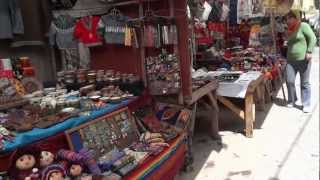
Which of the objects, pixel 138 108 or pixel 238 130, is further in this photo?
pixel 238 130

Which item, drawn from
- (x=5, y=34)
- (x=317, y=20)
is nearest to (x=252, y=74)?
(x=5, y=34)

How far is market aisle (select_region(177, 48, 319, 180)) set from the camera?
405cm

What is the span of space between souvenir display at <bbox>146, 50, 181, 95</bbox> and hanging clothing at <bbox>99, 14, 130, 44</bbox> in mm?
440

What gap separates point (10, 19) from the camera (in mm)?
4574

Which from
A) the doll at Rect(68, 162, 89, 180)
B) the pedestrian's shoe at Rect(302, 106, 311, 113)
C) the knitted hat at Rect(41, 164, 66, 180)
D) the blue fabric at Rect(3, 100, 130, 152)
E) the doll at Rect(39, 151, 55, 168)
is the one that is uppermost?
the blue fabric at Rect(3, 100, 130, 152)

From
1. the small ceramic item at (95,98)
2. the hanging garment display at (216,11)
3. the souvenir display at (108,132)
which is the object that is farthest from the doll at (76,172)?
the hanging garment display at (216,11)

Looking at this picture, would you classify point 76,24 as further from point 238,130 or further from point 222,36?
point 222,36

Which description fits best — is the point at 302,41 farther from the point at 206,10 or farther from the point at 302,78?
the point at 206,10

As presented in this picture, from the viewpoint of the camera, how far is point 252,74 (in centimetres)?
588

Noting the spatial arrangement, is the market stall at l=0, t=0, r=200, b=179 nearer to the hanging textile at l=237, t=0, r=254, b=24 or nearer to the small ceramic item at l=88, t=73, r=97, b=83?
the small ceramic item at l=88, t=73, r=97, b=83

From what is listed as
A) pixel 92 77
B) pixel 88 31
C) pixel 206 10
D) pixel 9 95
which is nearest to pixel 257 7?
pixel 206 10

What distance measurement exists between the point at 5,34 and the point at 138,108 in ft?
6.22

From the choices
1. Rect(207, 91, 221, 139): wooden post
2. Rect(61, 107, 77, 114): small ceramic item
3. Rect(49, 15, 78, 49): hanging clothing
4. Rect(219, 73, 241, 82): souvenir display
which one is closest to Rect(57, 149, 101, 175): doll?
Rect(61, 107, 77, 114): small ceramic item

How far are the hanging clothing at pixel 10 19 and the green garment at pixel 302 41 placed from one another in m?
4.36
